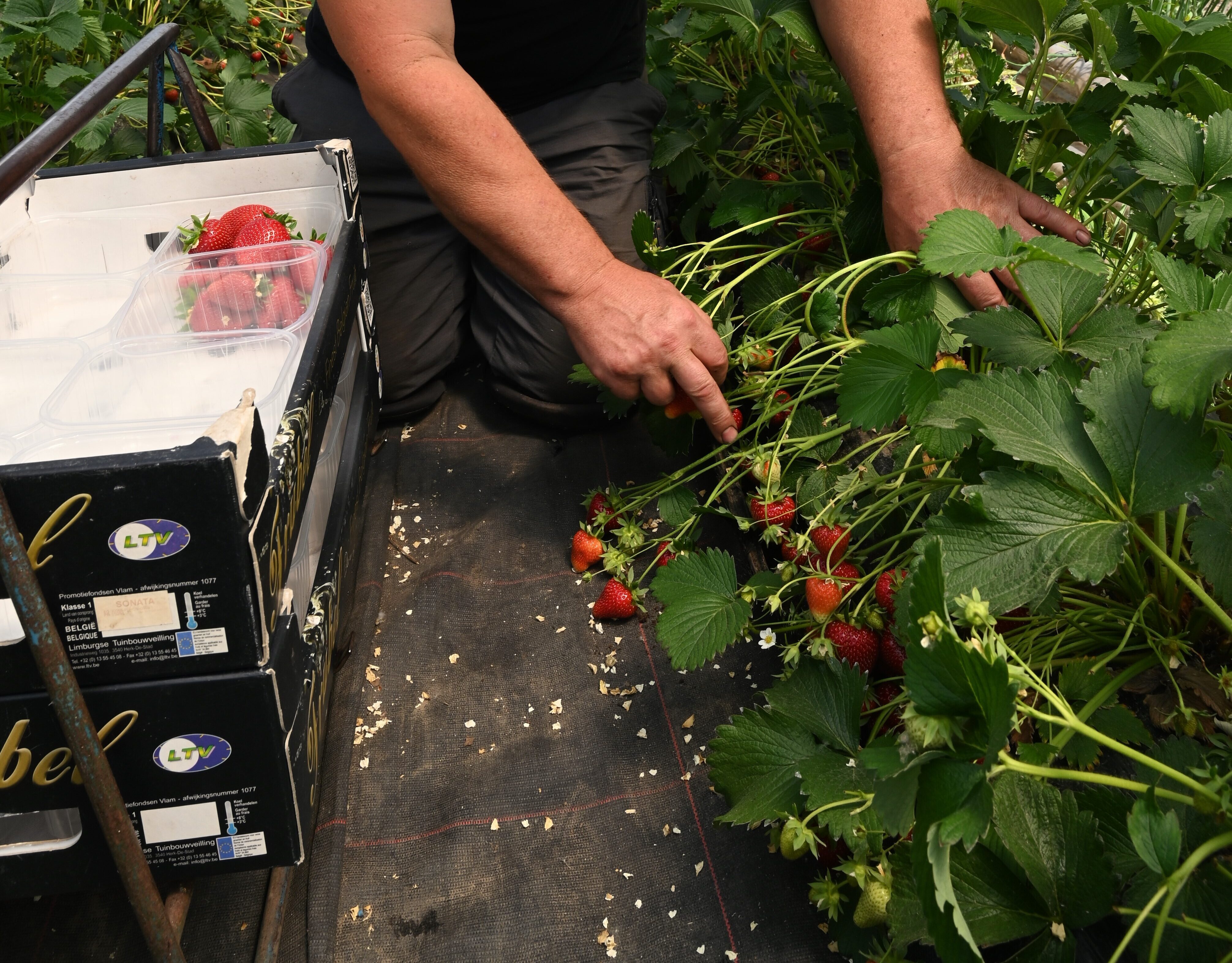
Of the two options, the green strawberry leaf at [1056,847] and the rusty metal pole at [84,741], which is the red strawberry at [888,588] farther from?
the rusty metal pole at [84,741]

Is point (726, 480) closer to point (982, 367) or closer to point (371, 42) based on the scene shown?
point (982, 367)

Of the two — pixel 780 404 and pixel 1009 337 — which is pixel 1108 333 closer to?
pixel 1009 337

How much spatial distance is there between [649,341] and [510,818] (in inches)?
23.0

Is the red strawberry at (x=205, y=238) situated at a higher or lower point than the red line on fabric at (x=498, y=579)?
higher

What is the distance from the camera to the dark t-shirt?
1582 millimetres

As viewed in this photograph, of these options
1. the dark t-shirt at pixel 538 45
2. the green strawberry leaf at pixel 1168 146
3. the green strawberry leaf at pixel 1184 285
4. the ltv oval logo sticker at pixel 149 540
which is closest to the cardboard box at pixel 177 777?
the ltv oval logo sticker at pixel 149 540

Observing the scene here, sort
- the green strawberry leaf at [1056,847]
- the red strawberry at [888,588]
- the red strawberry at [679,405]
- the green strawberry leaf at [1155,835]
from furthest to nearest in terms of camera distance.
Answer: the red strawberry at [679,405], the red strawberry at [888,588], the green strawberry leaf at [1056,847], the green strawberry leaf at [1155,835]

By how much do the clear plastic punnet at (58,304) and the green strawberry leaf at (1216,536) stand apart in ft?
3.86

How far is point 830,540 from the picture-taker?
106cm

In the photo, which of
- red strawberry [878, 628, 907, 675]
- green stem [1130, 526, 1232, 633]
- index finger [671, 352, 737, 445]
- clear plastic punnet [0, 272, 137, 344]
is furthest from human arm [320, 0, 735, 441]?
green stem [1130, 526, 1232, 633]

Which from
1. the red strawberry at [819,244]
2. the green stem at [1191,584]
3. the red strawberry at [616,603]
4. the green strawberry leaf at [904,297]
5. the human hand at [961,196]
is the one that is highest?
the human hand at [961,196]

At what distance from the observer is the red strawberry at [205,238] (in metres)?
1.33

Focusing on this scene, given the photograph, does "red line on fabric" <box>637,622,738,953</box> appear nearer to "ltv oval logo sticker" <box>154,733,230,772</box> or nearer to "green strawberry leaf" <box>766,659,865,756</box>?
"green strawberry leaf" <box>766,659,865,756</box>

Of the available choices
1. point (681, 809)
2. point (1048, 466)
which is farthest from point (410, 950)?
point (1048, 466)
